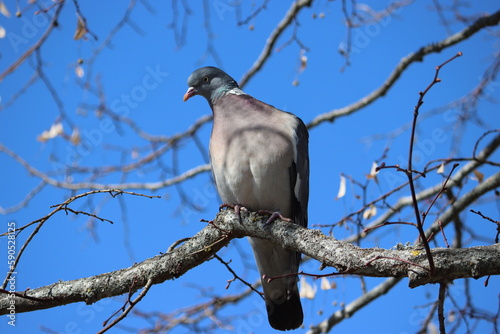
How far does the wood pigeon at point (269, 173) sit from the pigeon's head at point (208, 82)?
35 centimetres

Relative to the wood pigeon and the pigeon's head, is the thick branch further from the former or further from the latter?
the pigeon's head

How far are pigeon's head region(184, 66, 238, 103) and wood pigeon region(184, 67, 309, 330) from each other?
0.35 metres

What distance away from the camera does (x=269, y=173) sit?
11.4ft

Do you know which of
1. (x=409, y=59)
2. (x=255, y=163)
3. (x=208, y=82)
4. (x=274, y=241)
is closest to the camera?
(x=274, y=241)

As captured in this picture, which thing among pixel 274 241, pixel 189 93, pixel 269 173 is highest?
pixel 189 93

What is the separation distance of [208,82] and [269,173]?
107 centimetres

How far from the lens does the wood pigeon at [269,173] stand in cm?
349

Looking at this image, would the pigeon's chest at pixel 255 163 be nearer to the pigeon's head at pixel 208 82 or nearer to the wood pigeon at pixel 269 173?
the wood pigeon at pixel 269 173

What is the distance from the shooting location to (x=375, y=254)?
228 centimetres

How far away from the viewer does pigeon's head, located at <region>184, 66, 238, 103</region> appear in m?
4.17

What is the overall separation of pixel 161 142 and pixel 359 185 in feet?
7.70

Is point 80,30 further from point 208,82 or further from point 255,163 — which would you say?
point 255,163

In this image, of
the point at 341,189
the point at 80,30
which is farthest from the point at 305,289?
the point at 80,30

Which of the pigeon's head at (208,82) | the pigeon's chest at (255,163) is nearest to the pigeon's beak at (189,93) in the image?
the pigeon's head at (208,82)
